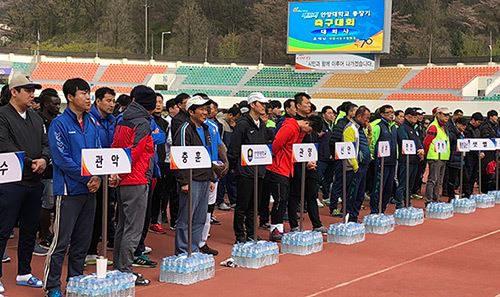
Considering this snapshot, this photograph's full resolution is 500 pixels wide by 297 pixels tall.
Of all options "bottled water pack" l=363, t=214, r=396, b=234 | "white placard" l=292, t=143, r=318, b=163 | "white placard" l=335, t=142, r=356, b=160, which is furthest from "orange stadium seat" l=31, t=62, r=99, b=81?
"white placard" l=292, t=143, r=318, b=163

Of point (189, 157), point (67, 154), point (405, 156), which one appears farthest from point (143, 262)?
point (405, 156)

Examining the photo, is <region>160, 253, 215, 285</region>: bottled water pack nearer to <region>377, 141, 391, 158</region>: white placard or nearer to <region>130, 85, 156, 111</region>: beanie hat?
<region>130, 85, 156, 111</region>: beanie hat

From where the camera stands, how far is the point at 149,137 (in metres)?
6.88

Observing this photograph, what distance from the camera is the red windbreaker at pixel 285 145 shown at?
359 inches

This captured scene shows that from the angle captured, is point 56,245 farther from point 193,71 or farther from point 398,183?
point 193,71

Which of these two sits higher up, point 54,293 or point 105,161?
point 105,161

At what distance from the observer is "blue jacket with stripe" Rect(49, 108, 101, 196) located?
602 centimetres

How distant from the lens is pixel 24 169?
6.46m

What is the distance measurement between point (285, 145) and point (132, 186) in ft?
9.46

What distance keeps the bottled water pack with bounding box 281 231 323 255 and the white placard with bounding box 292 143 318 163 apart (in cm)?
89

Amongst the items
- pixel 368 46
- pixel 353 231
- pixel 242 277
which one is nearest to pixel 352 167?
pixel 353 231

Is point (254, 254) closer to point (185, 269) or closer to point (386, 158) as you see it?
point (185, 269)

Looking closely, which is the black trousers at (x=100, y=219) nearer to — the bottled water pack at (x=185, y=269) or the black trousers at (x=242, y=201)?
the bottled water pack at (x=185, y=269)

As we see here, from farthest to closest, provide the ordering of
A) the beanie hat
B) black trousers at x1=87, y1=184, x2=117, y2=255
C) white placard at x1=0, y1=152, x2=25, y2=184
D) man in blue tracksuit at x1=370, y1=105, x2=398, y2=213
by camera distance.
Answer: man in blue tracksuit at x1=370, y1=105, x2=398, y2=213, black trousers at x1=87, y1=184, x2=117, y2=255, the beanie hat, white placard at x1=0, y1=152, x2=25, y2=184
